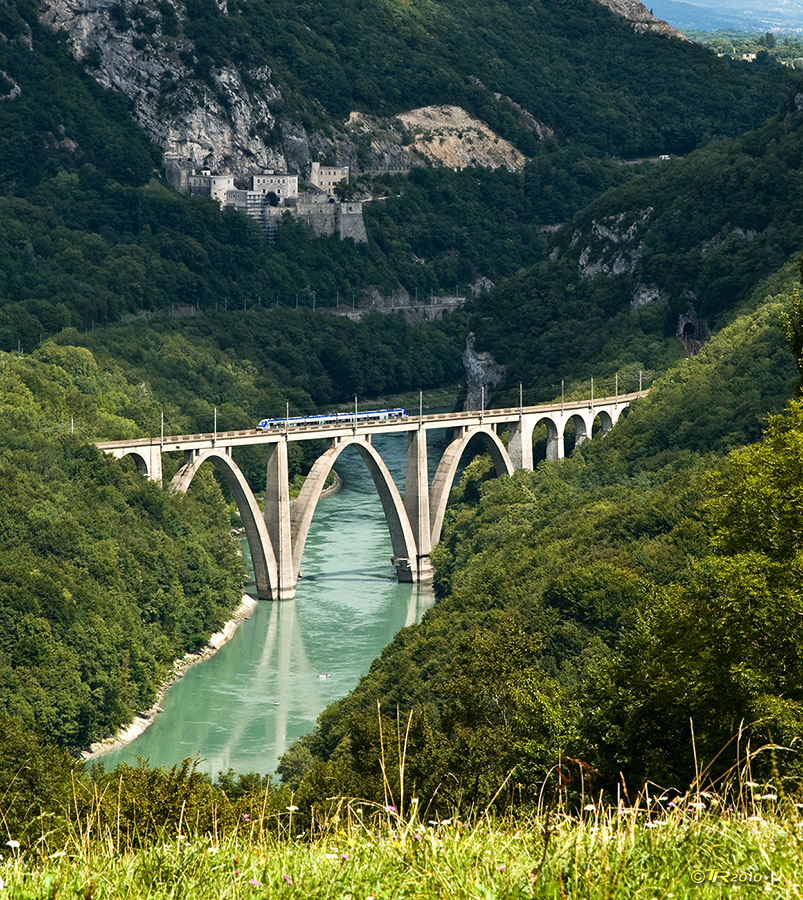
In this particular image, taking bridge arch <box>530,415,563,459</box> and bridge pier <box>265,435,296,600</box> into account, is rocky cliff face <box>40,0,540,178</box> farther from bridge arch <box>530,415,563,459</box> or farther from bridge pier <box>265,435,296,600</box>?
bridge pier <box>265,435,296,600</box>

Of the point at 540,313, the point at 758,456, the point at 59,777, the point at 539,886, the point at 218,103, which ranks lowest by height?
the point at 59,777

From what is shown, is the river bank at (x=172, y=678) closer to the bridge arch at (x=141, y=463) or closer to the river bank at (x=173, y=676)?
the river bank at (x=173, y=676)

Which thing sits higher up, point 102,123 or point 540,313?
point 102,123

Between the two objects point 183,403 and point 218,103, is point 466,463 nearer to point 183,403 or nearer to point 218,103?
point 183,403

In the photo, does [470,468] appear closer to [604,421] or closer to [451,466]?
[451,466]

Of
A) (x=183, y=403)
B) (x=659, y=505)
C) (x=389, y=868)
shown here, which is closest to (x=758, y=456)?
(x=389, y=868)

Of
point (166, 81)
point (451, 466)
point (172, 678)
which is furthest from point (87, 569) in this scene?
point (166, 81)

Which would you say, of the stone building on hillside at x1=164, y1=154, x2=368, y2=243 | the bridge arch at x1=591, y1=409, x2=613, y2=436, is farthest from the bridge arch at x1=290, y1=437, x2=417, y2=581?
the stone building on hillside at x1=164, y1=154, x2=368, y2=243
